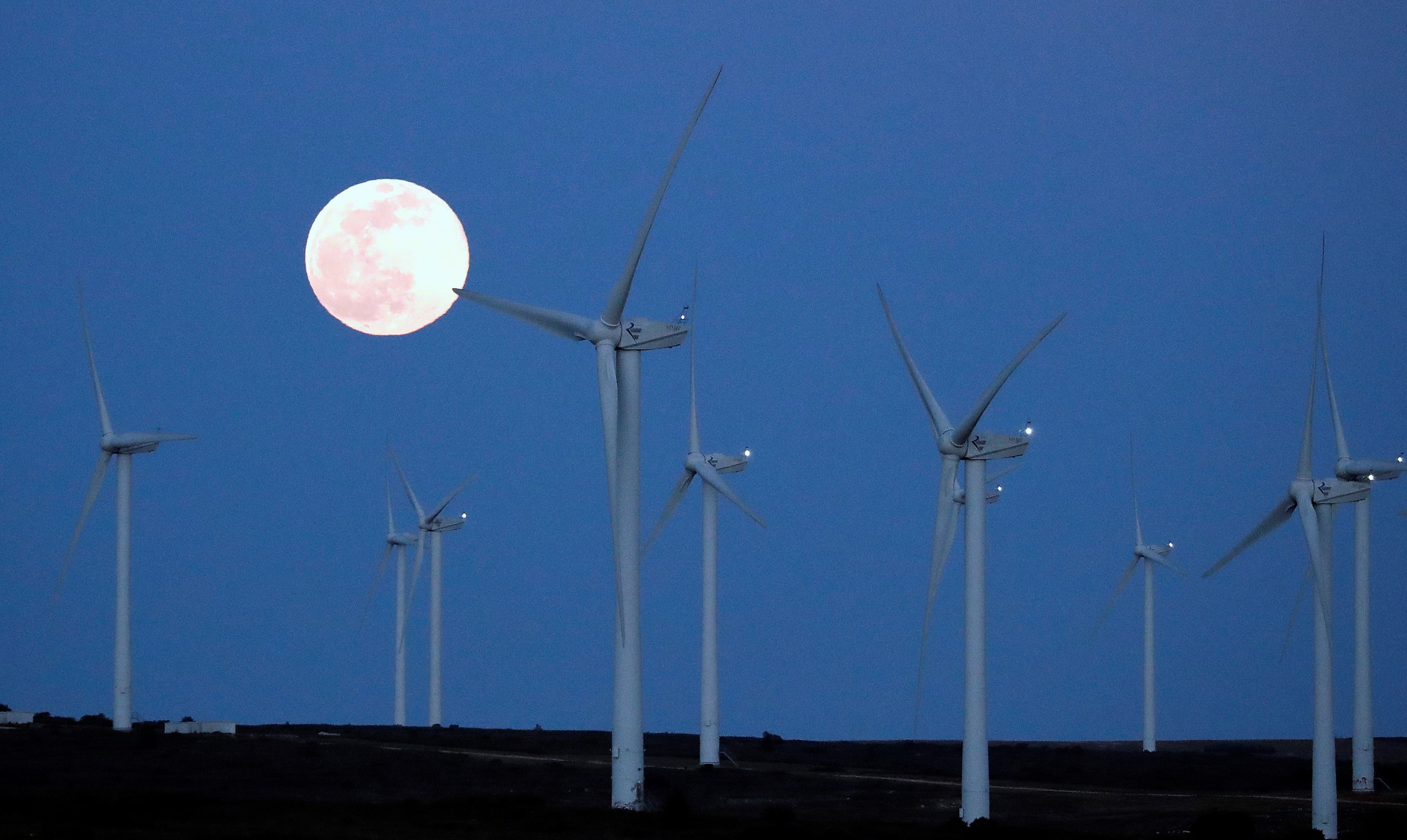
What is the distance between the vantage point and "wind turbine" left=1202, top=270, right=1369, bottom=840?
64938 millimetres

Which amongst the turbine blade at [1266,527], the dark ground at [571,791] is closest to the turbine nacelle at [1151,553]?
the dark ground at [571,791]

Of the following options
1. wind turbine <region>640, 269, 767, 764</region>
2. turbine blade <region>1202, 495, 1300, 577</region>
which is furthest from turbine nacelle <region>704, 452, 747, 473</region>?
turbine blade <region>1202, 495, 1300, 577</region>

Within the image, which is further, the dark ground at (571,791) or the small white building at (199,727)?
the small white building at (199,727)

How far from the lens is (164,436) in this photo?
343 feet

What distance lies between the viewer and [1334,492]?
6931 centimetres

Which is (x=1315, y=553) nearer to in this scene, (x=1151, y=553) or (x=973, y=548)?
(x=973, y=548)

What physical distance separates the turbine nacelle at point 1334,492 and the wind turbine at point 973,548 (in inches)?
493

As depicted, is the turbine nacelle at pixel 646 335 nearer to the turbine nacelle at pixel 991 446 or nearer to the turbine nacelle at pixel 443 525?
A: the turbine nacelle at pixel 991 446

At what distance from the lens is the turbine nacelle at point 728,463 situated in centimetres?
9769

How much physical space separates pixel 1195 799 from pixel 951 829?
27.4m

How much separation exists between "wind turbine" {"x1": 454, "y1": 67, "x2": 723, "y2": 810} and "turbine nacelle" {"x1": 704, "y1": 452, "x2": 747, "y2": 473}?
34498mm

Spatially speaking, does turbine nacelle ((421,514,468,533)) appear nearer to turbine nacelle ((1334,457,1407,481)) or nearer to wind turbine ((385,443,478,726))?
wind turbine ((385,443,478,726))

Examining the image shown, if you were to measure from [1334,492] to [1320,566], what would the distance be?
3.37m

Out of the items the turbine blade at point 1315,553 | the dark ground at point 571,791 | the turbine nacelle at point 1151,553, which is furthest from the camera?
the turbine nacelle at point 1151,553
